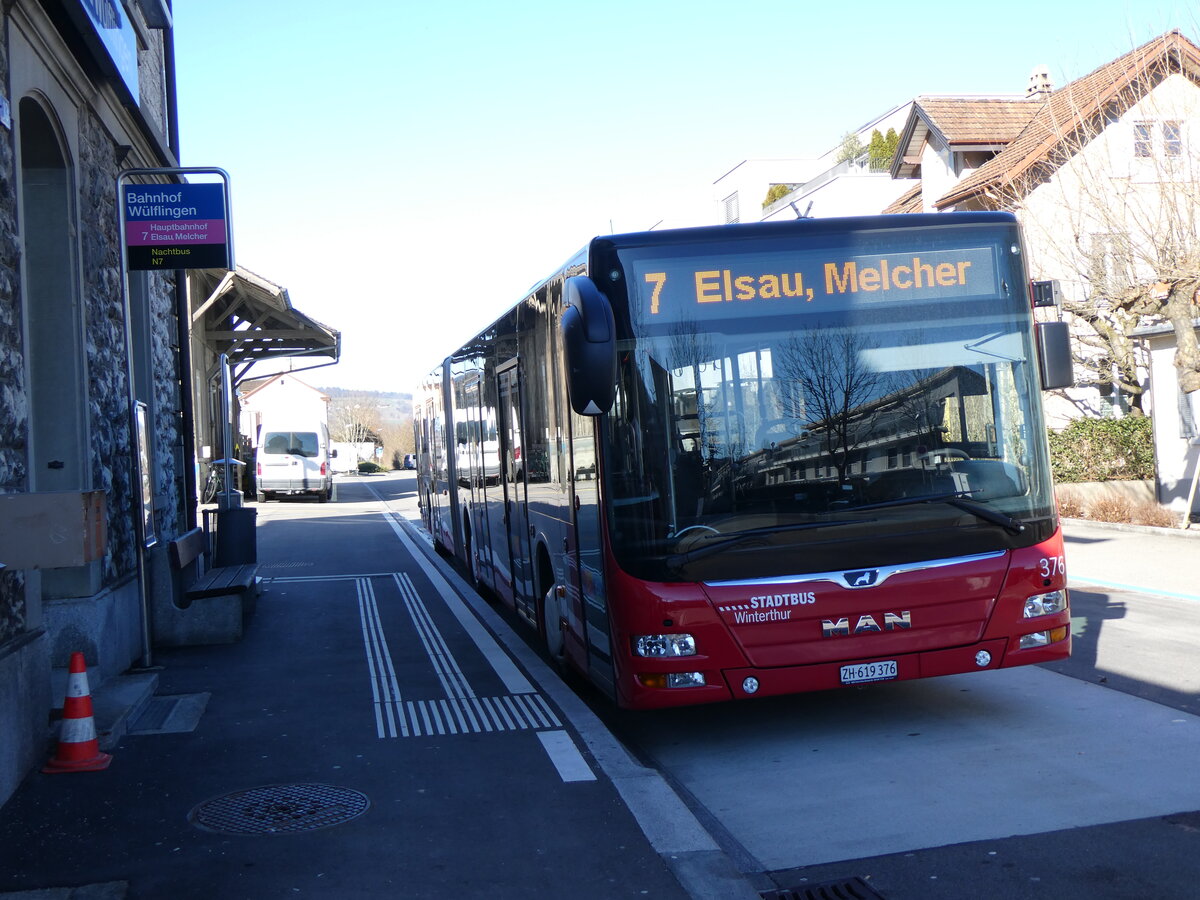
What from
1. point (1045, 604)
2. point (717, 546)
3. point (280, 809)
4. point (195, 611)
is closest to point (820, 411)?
point (717, 546)

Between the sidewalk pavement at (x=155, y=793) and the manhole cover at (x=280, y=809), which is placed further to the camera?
the manhole cover at (x=280, y=809)

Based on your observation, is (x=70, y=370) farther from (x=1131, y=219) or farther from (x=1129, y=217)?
(x=1129, y=217)

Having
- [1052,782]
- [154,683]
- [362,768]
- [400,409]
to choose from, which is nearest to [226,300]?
[154,683]

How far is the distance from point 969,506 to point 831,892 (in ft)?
8.72

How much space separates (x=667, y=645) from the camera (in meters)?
6.16

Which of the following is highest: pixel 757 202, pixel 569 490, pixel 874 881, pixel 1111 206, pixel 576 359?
pixel 757 202

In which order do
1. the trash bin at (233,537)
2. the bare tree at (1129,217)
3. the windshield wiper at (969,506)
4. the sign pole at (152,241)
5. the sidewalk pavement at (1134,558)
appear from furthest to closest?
the bare tree at (1129,217), the trash bin at (233,537), the sidewalk pavement at (1134,558), the sign pole at (152,241), the windshield wiper at (969,506)

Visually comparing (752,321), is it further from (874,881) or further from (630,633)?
(874,881)

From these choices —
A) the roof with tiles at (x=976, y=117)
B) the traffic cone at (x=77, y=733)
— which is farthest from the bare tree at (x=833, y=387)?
the roof with tiles at (x=976, y=117)

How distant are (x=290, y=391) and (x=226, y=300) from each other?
1716 cm

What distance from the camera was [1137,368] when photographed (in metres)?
23.8

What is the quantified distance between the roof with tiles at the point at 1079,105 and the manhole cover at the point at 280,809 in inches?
649

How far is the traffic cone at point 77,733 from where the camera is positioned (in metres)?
6.30

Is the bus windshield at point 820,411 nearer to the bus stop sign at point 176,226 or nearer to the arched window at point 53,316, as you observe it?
the arched window at point 53,316
